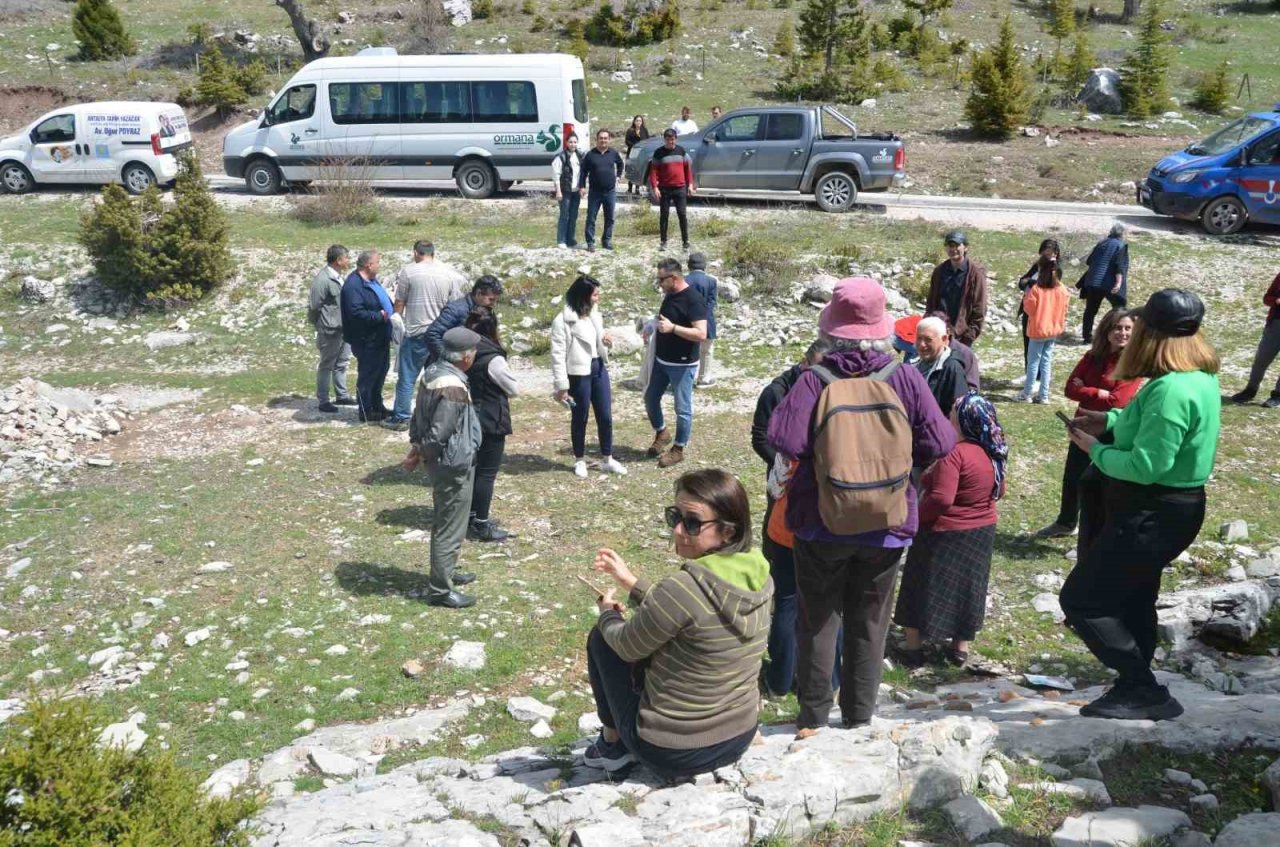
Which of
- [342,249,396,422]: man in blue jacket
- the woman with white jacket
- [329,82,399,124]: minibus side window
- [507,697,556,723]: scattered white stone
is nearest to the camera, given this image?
[507,697,556,723]: scattered white stone

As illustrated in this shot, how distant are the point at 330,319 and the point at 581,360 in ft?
10.7

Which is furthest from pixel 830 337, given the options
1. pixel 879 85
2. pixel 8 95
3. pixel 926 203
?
pixel 8 95

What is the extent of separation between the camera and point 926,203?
61.6 ft

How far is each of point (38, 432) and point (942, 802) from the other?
346 inches

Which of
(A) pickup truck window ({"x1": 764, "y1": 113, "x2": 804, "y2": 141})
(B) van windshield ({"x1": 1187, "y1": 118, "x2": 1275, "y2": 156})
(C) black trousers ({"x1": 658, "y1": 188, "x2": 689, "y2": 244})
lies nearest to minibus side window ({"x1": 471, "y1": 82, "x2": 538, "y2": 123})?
(A) pickup truck window ({"x1": 764, "y1": 113, "x2": 804, "y2": 141})

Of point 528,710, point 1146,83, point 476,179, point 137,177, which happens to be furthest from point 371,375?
point 1146,83

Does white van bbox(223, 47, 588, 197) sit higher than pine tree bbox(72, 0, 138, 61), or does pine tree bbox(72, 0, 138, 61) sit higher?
pine tree bbox(72, 0, 138, 61)

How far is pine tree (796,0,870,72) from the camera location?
2919 centimetres

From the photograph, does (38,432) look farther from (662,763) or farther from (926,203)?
(926,203)

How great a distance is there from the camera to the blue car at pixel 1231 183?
53.2 ft

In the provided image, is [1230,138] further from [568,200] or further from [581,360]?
[581,360]

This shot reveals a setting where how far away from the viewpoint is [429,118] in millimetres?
18078

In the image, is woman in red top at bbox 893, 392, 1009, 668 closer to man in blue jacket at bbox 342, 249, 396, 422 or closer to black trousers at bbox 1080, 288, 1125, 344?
man in blue jacket at bbox 342, 249, 396, 422

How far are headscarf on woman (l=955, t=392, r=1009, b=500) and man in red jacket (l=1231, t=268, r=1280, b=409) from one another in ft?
19.3
